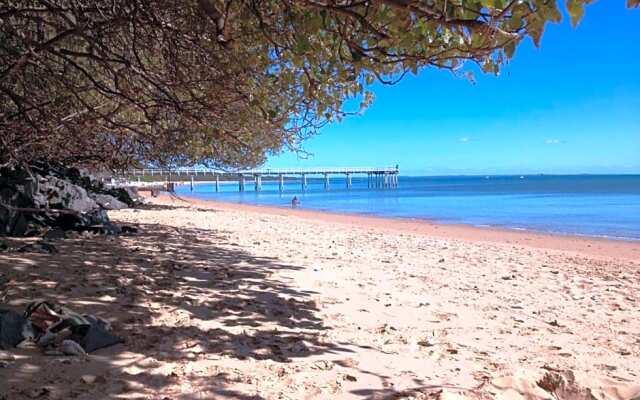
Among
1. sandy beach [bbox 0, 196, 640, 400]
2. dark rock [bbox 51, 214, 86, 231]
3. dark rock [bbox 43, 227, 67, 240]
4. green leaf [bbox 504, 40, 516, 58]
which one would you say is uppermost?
green leaf [bbox 504, 40, 516, 58]

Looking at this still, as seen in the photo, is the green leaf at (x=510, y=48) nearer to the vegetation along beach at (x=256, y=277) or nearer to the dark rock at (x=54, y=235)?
the vegetation along beach at (x=256, y=277)

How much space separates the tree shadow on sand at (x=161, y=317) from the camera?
109 inches

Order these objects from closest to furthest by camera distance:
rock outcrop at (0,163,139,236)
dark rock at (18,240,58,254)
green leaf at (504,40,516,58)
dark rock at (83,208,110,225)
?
green leaf at (504,40,516,58), dark rock at (18,240,58,254), rock outcrop at (0,163,139,236), dark rock at (83,208,110,225)

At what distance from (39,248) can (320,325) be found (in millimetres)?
4039

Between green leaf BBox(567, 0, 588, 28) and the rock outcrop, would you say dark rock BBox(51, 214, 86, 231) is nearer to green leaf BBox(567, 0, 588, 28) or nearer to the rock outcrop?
the rock outcrop

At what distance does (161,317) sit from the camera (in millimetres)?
4012

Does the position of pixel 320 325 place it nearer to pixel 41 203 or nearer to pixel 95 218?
pixel 95 218

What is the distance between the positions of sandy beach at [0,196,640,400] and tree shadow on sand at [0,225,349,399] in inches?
0.6

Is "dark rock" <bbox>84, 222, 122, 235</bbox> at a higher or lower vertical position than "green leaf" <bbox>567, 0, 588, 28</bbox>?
lower

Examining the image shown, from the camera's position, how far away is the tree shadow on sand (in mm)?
2758

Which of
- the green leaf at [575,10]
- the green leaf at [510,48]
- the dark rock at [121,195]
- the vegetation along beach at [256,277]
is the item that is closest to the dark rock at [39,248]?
the vegetation along beach at [256,277]

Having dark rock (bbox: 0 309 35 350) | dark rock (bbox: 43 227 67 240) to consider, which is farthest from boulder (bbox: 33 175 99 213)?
dark rock (bbox: 0 309 35 350)

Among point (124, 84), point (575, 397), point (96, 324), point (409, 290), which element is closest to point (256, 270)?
point (409, 290)

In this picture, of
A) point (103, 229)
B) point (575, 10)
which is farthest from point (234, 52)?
point (103, 229)
